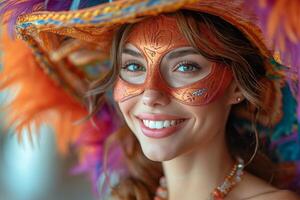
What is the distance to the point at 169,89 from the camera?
4.34 feet

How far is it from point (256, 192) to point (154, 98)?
0.39 m

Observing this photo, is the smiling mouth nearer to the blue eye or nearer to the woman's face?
the woman's face

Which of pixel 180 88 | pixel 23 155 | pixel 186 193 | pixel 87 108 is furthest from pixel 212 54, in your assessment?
pixel 23 155

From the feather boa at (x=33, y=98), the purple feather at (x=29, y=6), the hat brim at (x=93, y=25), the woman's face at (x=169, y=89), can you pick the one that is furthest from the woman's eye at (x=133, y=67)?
the feather boa at (x=33, y=98)

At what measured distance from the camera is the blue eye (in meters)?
1.32

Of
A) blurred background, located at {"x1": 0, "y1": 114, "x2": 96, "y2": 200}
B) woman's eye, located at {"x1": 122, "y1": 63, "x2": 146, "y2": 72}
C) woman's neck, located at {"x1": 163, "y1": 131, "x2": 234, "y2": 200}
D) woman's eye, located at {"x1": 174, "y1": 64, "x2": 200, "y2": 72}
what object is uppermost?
woman's eye, located at {"x1": 122, "y1": 63, "x2": 146, "y2": 72}

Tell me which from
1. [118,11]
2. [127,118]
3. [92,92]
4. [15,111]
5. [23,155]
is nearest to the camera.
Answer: [118,11]

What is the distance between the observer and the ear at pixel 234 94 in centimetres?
139

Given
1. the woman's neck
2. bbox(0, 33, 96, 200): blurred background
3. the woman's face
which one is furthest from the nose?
bbox(0, 33, 96, 200): blurred background

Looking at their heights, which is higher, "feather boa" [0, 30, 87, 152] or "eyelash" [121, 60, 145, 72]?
"eyelash" [121, 60, 145, 72]

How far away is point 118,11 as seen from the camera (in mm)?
1103

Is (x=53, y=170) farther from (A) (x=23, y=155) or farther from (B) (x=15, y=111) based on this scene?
(B) (x=15, y=111)

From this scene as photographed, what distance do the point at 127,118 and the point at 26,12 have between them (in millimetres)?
374

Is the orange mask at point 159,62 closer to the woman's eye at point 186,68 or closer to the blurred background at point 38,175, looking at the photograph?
the woman's eye at point 186,68
